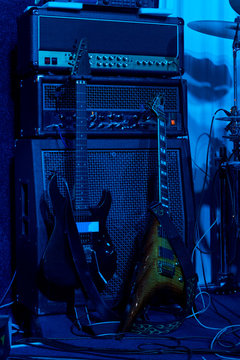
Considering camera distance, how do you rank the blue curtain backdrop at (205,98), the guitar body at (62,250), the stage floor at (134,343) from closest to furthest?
the stage floor at (134,343)
the guitar body at (62,250)
the blue curtain backdrop at (205,98)

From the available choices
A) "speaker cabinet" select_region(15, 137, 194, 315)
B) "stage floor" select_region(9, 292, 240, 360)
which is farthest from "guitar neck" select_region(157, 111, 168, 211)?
"stage floor" select_region(9, 292, 240, 360)

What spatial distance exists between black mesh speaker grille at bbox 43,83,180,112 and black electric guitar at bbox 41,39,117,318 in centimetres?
8

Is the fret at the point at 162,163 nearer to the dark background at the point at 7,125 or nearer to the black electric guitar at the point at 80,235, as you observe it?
the black electric guitar at the point at 80,235

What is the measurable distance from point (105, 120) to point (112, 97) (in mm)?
95

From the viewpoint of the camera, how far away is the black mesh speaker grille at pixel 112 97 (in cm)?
217

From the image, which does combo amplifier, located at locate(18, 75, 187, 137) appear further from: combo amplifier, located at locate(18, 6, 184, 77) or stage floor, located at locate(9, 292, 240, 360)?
stage floor, located at locate(9, 292, 240, 360)

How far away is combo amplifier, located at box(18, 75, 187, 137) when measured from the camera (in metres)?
2.16

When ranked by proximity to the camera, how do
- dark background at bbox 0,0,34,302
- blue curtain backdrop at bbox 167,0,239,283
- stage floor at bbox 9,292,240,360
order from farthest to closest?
blue curtain backdrop at bbox 167,0,239,283
dark background at bbox 0,0,34,302
stage floor at bbox 9,292,240,360

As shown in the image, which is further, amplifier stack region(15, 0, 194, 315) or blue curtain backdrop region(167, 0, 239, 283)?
blue curtain backdrop region(167, 0, 239, 283)

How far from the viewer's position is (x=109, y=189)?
7.22 feet

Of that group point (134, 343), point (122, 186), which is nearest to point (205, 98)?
point (122, 186)

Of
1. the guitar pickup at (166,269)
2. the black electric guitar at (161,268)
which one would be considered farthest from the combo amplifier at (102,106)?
the guitar pickup at (166,269)

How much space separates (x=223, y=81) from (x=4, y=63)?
1.13 m

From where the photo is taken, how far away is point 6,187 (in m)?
2.51
